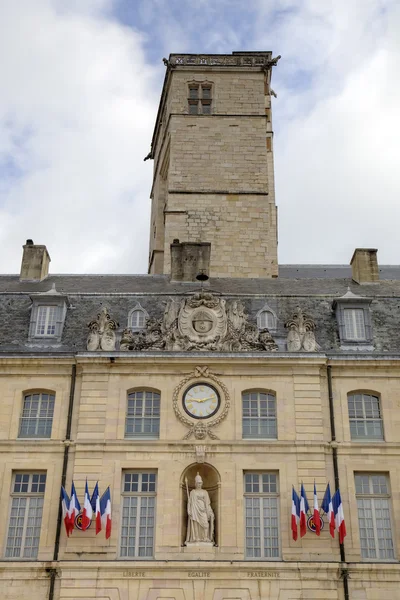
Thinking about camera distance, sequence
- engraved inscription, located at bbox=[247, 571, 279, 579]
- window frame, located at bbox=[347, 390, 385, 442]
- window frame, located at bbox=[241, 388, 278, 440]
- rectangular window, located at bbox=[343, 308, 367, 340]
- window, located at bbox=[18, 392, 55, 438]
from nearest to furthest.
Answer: engraved inscription, located at bbox=[247, 571, 279, 579] → window frame, located at bbox=[241, 388, 278, 440] → window frame, located at bbox=[347, 390, 385, 442] → window, located at bbox=[18, 392, 55, 438] → rectangular window, located at bbox=[343, 308, 367, 340]

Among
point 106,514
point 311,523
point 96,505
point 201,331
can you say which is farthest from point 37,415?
point 311,523

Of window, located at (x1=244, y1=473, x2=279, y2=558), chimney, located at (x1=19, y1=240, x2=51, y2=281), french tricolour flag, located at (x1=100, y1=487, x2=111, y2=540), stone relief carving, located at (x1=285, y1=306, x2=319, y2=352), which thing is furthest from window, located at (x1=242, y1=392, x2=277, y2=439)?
chimney, located at (x1=19, y1=240, x2=51, y2=281)

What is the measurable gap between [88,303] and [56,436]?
201 inches

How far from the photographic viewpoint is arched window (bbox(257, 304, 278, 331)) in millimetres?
25859

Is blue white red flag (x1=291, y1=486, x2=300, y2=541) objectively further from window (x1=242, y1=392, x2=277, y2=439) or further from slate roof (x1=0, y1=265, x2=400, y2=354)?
slate roof (x1=0, y1=265, x2=400, y2=354)

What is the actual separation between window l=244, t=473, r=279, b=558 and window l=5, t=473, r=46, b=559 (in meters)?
6.00

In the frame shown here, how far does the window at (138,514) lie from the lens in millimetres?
22406

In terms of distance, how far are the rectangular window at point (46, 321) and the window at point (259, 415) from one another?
6730 mm

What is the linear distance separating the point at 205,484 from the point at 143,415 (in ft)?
9.16

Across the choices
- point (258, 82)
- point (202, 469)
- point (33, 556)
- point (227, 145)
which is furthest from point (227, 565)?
point (258, 82)

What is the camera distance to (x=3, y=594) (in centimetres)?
2164

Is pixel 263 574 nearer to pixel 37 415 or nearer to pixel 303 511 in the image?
pixel 303 511

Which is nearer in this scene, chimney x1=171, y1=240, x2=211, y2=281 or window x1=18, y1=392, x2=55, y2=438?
window x1=18, y1=392, x2=55, y2=438

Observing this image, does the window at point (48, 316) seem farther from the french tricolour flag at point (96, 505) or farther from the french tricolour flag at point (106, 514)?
the french tricolour flag at point (106, 514)
